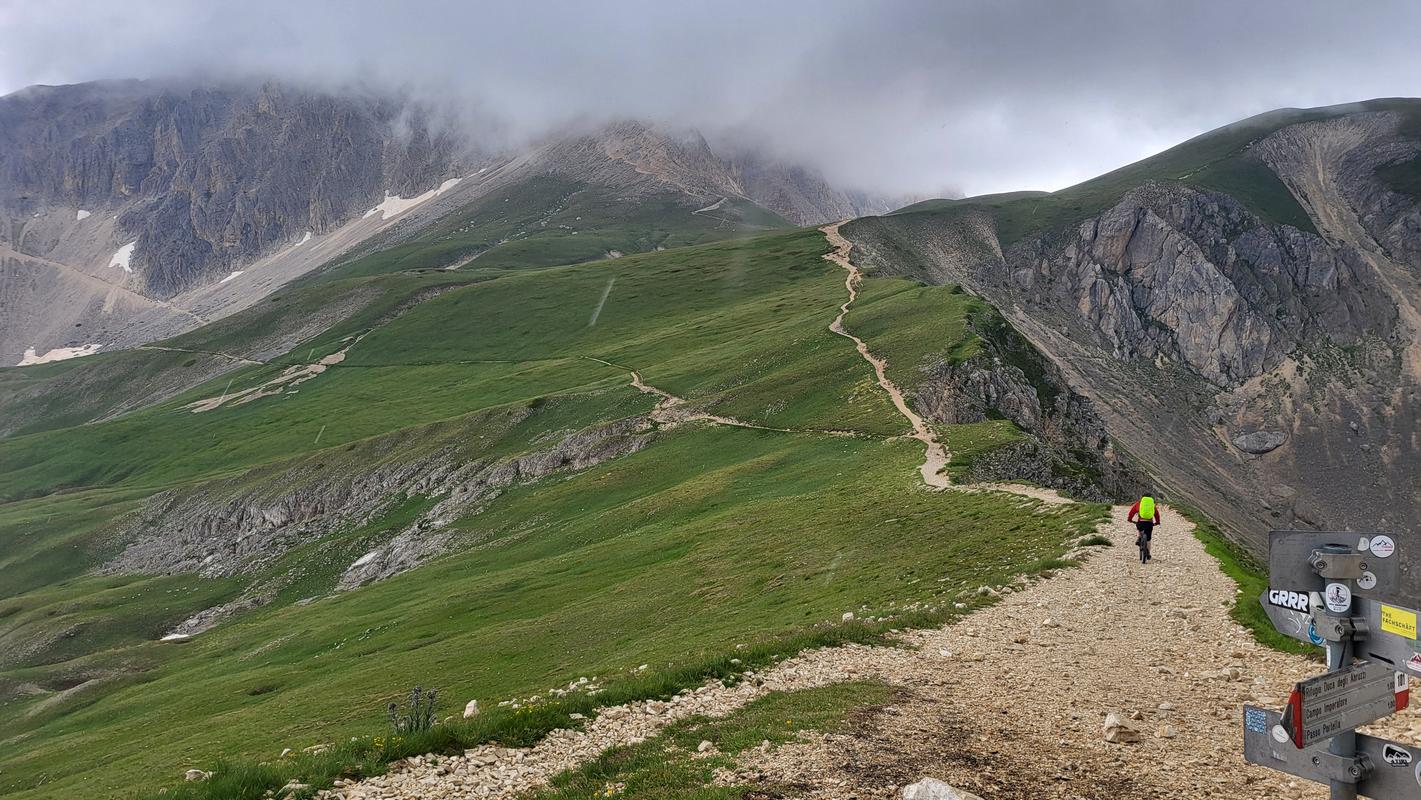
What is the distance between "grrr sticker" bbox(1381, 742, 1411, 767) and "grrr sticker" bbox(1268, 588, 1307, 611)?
136 centimetres

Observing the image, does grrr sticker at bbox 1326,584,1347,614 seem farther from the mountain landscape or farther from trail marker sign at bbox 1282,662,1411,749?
Answer: the mountain landscape

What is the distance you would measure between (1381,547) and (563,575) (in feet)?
173

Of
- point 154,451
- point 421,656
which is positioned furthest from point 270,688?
point 154,451

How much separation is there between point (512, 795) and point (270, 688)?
4561 cm

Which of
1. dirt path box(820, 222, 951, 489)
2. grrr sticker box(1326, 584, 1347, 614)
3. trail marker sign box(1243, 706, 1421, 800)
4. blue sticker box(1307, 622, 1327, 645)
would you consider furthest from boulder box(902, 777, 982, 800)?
dirt path box(820, 222, 951, 489)

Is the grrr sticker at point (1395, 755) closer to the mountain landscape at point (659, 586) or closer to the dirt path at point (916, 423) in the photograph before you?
the mountain landscape at point (659, 586)

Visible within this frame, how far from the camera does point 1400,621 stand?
24.7ft

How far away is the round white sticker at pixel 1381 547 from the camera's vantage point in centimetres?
752

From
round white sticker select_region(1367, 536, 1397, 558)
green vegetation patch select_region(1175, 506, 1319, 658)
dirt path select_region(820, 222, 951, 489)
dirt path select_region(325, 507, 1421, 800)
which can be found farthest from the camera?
dirt path select_region(820, 222, 951, 489)

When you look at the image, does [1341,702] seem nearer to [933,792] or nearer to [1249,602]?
[933,792]

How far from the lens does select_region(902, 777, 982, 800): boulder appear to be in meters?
12.4

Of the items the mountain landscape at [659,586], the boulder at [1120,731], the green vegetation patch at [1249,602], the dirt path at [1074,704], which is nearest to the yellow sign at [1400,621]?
the dirt path at [1074,704]

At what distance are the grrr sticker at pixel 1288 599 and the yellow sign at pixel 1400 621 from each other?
2.21ft

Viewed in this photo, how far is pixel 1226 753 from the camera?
595 inches
